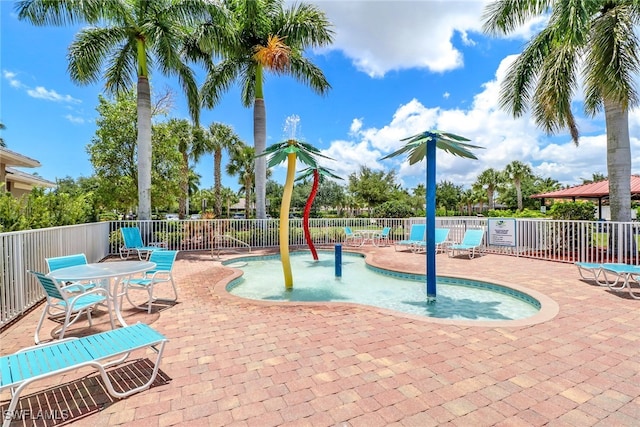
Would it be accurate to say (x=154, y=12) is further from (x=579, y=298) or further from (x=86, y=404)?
(x=579, y=298)

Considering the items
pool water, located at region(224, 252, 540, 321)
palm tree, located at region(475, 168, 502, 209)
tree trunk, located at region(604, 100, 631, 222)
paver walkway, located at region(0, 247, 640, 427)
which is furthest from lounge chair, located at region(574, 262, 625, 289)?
palm tree, located at region(475, 168, 502, 209)

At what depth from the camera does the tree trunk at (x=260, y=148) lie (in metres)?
14.6

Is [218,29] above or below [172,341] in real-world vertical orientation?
above

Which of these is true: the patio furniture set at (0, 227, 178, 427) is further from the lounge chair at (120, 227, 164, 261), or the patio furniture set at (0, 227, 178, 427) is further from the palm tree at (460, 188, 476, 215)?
the palm tree at (460, 188, 476, 215)

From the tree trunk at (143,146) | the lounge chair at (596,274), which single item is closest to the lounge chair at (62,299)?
the tree trunk at (143,146)

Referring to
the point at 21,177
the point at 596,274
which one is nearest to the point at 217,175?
the point at 21,177

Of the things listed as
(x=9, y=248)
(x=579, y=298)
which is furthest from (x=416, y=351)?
(x=9, y=248)

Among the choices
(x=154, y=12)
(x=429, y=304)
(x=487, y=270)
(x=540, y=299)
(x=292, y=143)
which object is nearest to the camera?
(x=540, y=299)

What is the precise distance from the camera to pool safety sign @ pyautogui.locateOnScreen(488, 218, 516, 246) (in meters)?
10.8

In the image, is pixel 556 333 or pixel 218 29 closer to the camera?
pixel 556 333

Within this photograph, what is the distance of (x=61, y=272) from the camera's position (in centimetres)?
405

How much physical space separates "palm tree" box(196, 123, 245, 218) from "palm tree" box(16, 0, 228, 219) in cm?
1217

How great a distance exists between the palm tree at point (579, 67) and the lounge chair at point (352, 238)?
8.25 meters

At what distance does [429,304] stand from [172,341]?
4675 mm
